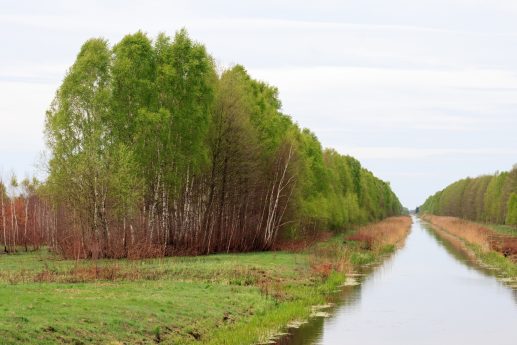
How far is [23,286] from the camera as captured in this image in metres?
29.8

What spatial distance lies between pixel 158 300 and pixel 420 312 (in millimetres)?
12661

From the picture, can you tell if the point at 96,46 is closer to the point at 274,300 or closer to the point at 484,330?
the point at 274,300

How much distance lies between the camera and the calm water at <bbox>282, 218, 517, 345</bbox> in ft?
86.1

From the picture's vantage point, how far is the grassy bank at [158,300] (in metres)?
21.4

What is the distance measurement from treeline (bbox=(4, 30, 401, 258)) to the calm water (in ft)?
48.2

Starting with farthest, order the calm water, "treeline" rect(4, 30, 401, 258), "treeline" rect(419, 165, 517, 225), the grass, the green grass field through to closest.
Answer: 1. "treeline" rect(419, 165, 517, 225)
2. the grass
3. "treeline" rect(4, 30, 401, 258)
4. the calm water
5. the green grass field

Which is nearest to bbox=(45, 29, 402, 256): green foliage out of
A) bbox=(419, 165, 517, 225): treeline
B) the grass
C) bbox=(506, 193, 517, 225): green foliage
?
the grass

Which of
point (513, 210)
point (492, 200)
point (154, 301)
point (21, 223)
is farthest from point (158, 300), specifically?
point (492, 200)

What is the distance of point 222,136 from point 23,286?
97.1ft

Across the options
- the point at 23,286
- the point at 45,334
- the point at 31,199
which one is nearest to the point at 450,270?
the point at 23,286

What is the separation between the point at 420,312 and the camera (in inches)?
1298

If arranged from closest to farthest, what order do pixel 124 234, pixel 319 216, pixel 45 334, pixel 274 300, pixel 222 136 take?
pixel 45 334, pixel 274 300, pixel 124 234, pixel 222 136, pixel 319 216

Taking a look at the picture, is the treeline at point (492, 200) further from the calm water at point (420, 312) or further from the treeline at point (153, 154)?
the calm water at point (420, 312)

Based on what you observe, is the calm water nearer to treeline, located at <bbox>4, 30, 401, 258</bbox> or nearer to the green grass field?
the green grass field
